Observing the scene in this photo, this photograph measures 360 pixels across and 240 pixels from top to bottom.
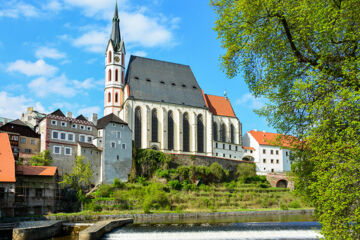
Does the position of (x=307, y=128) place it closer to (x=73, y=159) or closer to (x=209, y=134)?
(x=73, y=159)

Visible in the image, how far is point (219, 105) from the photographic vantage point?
79.5m

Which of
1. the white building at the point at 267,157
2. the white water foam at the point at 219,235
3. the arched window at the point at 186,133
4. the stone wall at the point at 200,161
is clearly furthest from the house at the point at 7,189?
the white building at the point at 267,157

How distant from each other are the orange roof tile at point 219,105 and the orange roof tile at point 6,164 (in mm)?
44737

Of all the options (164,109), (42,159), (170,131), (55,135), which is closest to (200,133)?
(170,131)

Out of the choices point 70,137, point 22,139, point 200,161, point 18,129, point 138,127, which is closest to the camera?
point 22,139

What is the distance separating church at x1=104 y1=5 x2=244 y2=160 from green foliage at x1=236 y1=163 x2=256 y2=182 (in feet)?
22.5

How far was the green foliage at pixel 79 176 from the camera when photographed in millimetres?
45969

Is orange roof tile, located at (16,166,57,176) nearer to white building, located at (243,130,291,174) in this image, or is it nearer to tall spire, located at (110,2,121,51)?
tall spire, located at (110,2,121,51)

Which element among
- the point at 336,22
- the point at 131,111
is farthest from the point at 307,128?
the point at 131,111

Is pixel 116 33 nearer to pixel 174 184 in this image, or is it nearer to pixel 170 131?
pixel 170 131

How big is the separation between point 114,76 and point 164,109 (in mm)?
10920

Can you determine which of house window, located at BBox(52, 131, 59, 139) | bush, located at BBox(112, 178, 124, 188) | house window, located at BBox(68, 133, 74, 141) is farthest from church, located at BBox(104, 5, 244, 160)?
house window, located at BBox(52, 131, 59, 139)

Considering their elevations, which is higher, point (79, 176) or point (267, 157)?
point (267, 157)

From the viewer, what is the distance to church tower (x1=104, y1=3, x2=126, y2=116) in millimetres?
68562
